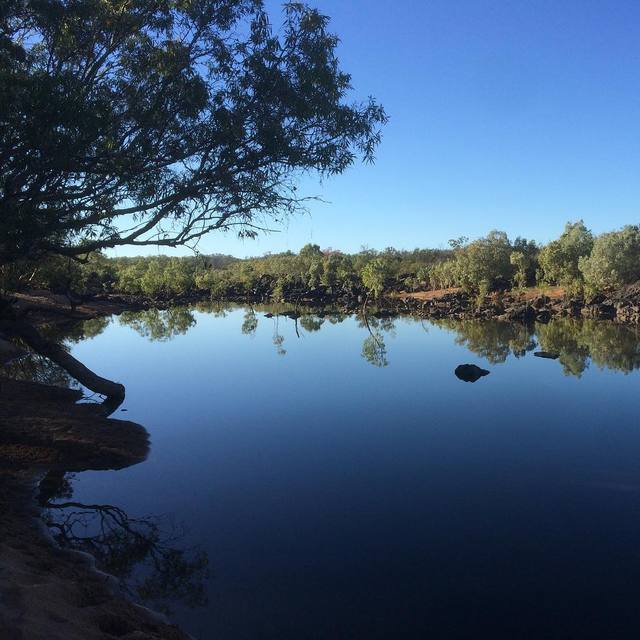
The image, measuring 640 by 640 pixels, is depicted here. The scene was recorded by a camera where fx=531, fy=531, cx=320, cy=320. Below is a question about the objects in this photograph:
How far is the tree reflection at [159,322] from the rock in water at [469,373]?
1772cm

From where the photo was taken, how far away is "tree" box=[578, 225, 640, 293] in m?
34.7

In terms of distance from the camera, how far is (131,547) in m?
6.22

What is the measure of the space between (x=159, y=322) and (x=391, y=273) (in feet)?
89.3

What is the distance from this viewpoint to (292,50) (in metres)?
8.70

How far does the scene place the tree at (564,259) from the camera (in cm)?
3991

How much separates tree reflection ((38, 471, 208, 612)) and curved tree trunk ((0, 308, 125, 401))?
305cm

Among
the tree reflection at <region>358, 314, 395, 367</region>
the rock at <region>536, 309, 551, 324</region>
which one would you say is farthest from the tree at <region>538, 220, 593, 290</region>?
the tree reflection at <region>358, 314, 395, 367</region>

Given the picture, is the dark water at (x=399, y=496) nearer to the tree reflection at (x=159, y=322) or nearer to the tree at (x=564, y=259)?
the tree reflection at (x=159, y=322)

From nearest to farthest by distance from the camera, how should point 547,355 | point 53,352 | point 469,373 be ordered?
1. point 53,352
2. point 469,373
3. point 547,355

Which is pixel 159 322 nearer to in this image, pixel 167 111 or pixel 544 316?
pixel 544 316

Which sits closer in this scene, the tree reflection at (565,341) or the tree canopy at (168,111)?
the tree canopy at (168,111)

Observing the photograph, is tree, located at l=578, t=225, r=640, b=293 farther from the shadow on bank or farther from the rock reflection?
the shadow on bank

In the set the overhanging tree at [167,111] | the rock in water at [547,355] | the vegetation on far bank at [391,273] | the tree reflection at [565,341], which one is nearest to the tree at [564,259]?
the vegetation on far bank at [391,273]

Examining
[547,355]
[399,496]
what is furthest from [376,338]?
[399,496]
